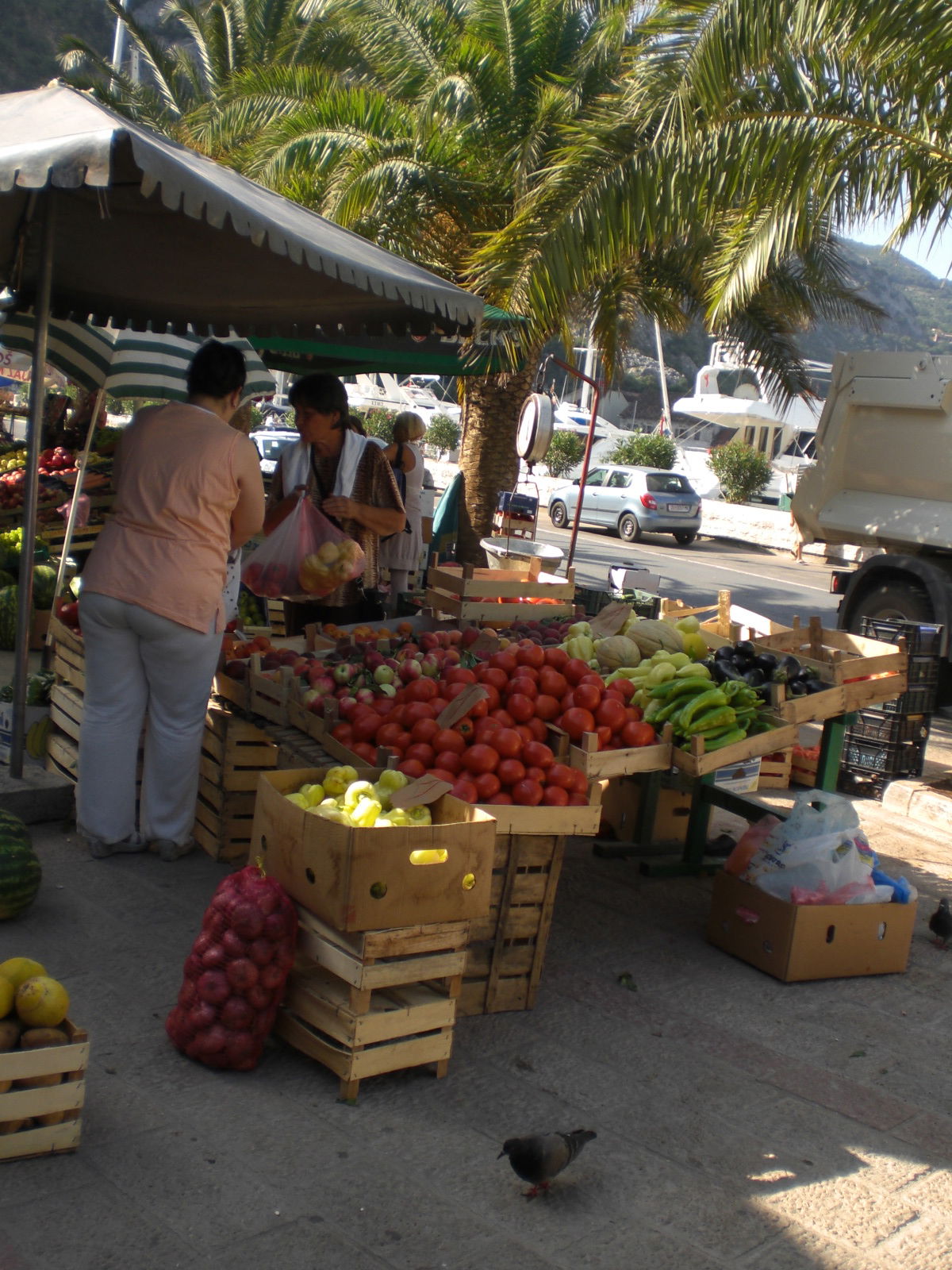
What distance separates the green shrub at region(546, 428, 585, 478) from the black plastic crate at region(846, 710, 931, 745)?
27.6m

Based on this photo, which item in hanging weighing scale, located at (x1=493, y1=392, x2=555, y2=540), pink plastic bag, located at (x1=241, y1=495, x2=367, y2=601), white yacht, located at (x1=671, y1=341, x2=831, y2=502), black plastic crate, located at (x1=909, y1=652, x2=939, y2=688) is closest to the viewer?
pink plastic bag, located at (x1=241, y1=495, x2=367, y2=601)

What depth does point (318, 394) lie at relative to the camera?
5.52 metres

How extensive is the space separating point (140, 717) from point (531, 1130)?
2.40 m

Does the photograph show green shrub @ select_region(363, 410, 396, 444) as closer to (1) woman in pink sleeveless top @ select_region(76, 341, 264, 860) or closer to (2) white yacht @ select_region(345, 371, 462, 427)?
(2) white yacht @ select_region(345, 371, 462, 427)

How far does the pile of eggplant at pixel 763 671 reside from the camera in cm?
478

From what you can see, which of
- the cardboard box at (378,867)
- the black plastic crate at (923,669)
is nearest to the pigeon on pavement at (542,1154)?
the cardboard box at (378,867)

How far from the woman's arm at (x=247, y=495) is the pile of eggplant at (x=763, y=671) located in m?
2.01

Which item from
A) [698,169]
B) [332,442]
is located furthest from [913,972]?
[698,169]

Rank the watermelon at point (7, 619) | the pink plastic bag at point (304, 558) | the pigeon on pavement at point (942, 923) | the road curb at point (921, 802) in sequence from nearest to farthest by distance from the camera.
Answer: the pigeon on pavement at point (942, 923) → the pink plastic bag at point (304, 558) → the road curb at point (921, 802) → the watermelon at point (7, 619)

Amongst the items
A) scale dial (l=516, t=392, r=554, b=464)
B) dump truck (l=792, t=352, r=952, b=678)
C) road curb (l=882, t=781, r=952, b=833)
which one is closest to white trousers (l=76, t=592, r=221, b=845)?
road curb (l=882, t=781, r=952, b=833)

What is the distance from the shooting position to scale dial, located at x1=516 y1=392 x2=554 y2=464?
35.9ft

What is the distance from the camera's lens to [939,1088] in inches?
148

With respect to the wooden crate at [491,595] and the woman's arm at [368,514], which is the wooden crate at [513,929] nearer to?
the wooden crate at [491,595]

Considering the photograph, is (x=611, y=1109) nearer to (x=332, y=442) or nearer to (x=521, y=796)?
(x=521, y=796)
